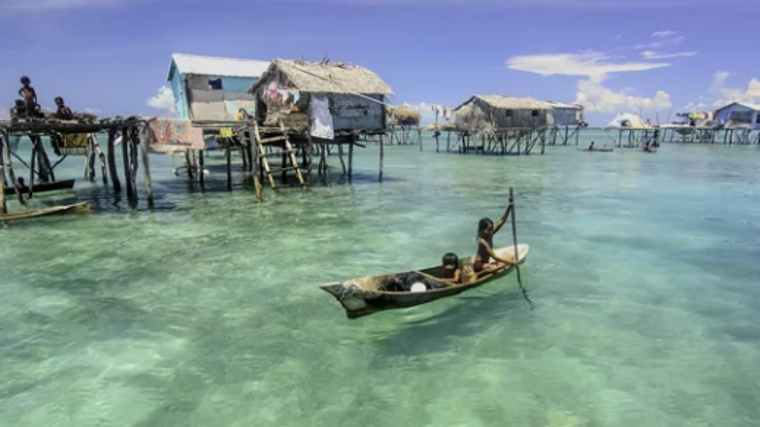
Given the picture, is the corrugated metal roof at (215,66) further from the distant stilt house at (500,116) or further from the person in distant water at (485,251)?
the person in distant water at (485,251)

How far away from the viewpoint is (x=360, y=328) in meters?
8.48

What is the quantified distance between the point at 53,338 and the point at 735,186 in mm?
30120

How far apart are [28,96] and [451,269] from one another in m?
15.3

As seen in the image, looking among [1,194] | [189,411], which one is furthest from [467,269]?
[1,194]

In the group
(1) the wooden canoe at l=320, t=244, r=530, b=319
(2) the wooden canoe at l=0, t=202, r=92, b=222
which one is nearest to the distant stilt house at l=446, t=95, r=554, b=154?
(2) the wooden canoe at l=0, t=202, r=92, b=222

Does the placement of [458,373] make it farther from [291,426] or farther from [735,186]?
[735,186]

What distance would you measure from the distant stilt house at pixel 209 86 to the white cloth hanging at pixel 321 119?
796 cm

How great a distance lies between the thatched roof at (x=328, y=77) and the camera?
21672 mm

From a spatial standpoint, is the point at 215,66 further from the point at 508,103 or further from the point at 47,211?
the point at 508,103

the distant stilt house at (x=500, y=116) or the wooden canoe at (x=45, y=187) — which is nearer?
the wooden canoe at (x=45, y=187)

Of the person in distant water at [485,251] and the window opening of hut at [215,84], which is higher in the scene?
the window opening of hut at [215,84]

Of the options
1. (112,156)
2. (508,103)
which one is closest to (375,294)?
(112,156)

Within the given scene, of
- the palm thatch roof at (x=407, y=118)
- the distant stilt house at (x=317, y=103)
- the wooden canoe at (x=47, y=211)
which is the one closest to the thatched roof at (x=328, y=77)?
the distant stilt house at (x=317, y=103)

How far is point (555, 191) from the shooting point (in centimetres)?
2458
